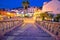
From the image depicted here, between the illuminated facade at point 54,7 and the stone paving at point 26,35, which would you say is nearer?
the stone paving at point 26,35

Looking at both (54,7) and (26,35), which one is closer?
(26,35)

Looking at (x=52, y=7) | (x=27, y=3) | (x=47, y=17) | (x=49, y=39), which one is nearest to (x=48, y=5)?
(x=52, y=7)

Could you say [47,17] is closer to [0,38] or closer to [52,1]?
[52,1]

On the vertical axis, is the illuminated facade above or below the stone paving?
above

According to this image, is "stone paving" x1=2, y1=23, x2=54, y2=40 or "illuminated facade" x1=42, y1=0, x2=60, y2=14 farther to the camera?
"illuminated facade" x1=42, y1=0, x2=60, y2=14

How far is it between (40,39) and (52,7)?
5360cm

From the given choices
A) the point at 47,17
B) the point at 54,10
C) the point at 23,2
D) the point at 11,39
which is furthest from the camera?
the point at 23,2

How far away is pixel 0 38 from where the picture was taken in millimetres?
10273

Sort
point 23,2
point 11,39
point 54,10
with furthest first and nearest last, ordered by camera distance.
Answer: point 23,2 < point 54,10 < point 11,39

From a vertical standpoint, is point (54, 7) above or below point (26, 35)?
above

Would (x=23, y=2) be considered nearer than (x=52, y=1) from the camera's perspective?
No

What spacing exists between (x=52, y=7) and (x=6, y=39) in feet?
177

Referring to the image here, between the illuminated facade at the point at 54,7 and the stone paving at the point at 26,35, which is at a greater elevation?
the illuminated facade at the point at 54,7

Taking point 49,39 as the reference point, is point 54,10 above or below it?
Result: above
